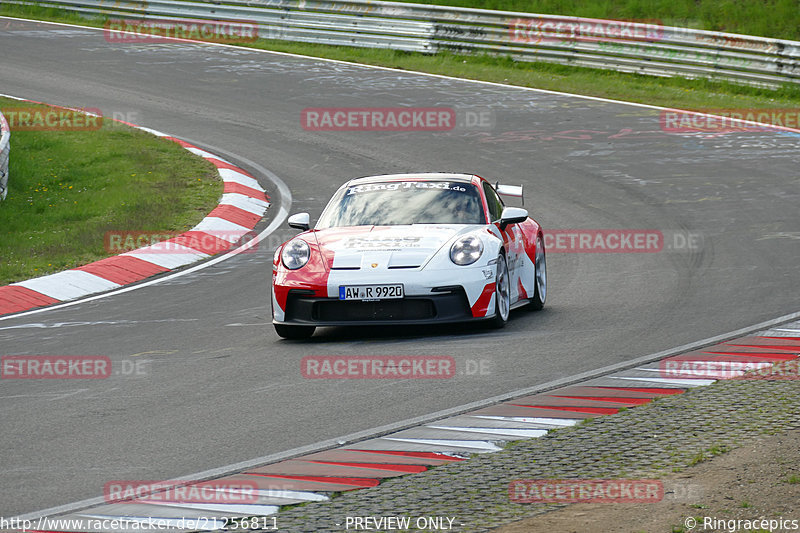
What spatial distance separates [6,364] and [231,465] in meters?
3.30

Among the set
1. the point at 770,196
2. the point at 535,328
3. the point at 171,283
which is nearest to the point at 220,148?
the point at 171,283

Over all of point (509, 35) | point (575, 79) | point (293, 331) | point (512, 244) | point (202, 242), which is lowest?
point (202, 242)

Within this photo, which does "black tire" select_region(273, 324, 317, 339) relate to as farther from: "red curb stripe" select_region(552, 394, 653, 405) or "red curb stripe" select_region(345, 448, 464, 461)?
"red curb stripe" select_region(345, 448, 464, 461)

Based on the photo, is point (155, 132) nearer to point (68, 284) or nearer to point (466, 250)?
point (68, 284)

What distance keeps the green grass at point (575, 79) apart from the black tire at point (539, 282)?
1139cm

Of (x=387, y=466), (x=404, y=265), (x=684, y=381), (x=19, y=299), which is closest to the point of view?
(x=387, y=466)

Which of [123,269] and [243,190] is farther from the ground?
[243,190]

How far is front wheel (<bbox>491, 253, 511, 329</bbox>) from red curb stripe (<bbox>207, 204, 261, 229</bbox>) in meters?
5.69

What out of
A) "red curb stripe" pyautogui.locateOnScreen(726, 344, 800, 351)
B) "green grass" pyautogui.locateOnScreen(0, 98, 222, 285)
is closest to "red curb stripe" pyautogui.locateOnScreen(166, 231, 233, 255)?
"green grass" pyautogui.locateOnScreen(0, 98, 222, 285)

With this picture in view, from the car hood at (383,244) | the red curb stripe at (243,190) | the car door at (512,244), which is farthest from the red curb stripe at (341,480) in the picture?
the red curb stripe at (243,190)

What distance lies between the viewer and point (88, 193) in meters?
15.5

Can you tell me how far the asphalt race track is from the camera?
627 cm

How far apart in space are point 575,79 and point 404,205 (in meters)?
14.2

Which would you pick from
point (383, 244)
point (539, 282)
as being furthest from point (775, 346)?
point (383, 244)
